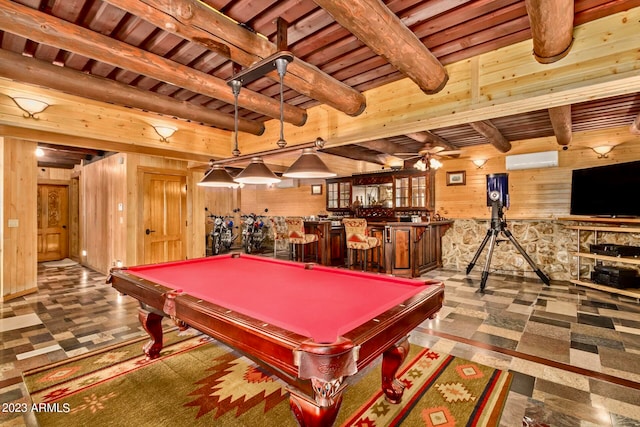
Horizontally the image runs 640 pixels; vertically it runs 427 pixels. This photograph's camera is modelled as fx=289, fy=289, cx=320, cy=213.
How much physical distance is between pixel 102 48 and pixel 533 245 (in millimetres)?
7525

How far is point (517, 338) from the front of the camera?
9.94ft

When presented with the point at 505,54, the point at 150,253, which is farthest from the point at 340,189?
the point at 505,54

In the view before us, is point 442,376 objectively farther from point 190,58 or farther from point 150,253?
point 150,253

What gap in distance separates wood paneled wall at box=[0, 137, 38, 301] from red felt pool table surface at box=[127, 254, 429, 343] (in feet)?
11.9

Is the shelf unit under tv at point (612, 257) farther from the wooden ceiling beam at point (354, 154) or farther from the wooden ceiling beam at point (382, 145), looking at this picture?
the wooden ceiling beam at point (354, 154)

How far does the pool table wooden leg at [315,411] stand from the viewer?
120 cm

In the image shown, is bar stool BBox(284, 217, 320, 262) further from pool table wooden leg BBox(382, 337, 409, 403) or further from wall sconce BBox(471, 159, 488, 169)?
pool table wooden leg BBox(382, 337, 409, 403)

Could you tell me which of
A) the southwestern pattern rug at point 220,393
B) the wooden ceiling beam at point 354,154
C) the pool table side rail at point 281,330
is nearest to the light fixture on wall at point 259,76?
the pool table side rail at point 281,330

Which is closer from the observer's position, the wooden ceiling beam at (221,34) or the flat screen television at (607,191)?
the wooden ceiling beam at (221,34)

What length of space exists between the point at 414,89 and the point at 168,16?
2630 millimetres

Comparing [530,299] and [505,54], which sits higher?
[505,54]

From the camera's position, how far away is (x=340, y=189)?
29.6 ft

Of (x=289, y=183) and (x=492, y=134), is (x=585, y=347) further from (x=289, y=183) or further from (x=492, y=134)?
(x=289, y=183)

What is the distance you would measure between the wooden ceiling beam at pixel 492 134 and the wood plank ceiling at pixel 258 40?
33.9 inches
